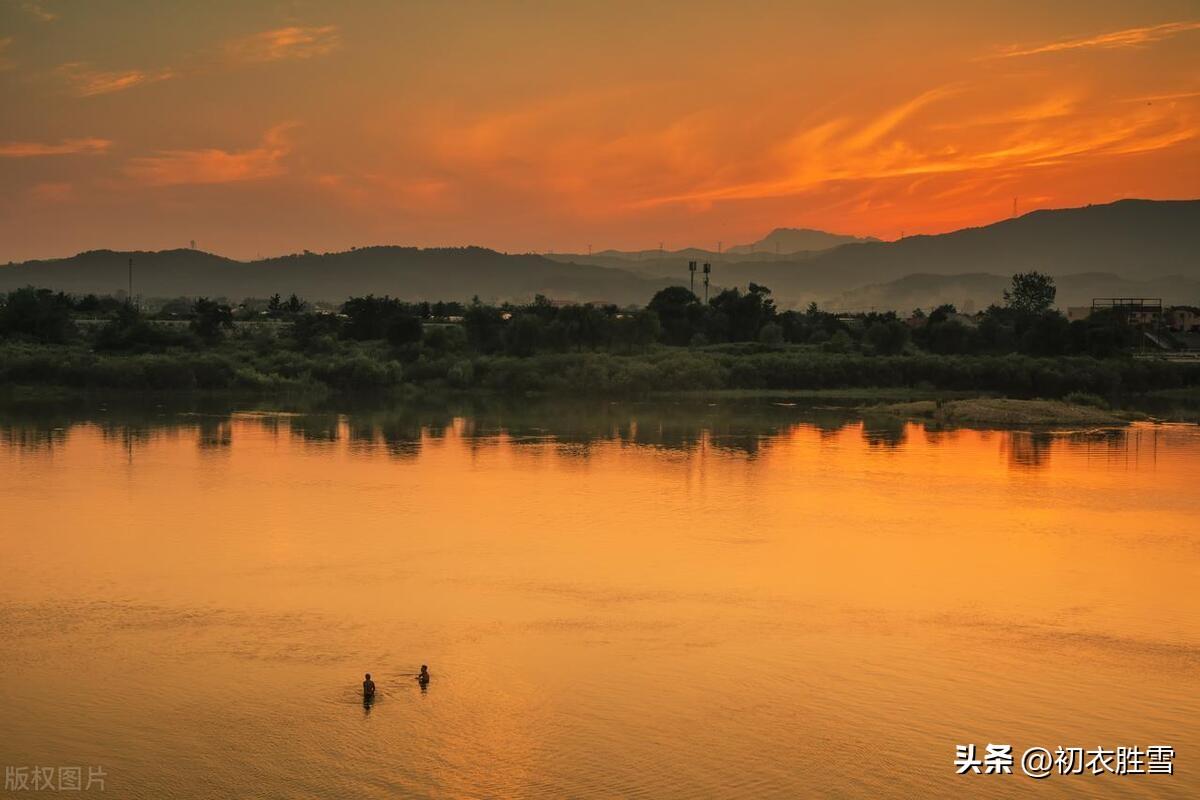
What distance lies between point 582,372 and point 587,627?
36.3 meters

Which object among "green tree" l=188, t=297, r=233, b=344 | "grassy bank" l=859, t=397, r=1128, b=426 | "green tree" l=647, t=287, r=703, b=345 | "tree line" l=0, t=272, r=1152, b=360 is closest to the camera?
"grassy bank" l=859, t=397, r=1128, b=426

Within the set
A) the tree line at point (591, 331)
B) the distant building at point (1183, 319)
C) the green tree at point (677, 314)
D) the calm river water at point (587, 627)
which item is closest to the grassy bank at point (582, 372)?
the tree line at point (591, 331)

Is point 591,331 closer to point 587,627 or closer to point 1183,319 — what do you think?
point 1183,319

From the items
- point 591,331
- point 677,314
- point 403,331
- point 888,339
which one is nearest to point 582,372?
point 591,331

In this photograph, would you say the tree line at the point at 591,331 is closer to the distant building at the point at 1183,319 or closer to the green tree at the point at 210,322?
the green tree at the point at 210,322

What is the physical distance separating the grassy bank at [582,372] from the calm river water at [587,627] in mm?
21231

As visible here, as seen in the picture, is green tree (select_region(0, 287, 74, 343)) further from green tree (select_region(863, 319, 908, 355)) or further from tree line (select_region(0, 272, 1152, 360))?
green tree (select_region(863, 319, 908, 355))

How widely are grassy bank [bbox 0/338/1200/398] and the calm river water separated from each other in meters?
21.2

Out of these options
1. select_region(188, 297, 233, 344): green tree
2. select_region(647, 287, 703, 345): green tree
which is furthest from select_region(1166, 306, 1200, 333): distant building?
select_region(188, 297, 233, 344): green tree

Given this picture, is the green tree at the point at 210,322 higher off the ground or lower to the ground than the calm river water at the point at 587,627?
higher

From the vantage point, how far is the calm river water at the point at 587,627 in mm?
10172

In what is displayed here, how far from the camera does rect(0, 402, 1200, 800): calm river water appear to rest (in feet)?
33.4

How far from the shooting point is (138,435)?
31.7 m

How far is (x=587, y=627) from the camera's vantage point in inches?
542
